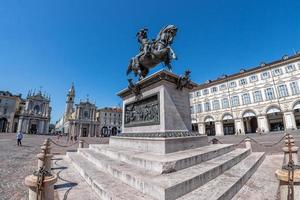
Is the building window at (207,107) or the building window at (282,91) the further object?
the building window at (207,107)

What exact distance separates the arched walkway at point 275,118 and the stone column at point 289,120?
1.34 metres

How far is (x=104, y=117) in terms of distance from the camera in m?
75.7

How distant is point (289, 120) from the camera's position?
2923 centimetres

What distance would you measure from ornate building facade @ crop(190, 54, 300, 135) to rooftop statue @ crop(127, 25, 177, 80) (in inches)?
1313

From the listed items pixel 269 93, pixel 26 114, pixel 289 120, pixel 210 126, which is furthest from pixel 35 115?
pixel 289 120

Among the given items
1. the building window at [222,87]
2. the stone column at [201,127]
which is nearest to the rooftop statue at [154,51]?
the building window at [222,87]

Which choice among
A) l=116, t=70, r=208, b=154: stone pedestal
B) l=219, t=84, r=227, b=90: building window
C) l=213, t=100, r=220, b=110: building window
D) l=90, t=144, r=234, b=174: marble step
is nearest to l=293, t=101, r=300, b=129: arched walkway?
l=219, t=84, r=227, b=90: building window

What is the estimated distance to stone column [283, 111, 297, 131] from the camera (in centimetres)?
2873

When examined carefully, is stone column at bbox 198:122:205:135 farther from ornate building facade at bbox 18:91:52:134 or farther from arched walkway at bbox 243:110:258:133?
ornate building facade at bbox 18:91:52:134

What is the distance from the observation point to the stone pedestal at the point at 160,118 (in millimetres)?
5570

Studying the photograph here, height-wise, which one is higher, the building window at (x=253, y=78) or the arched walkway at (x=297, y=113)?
the building window at (x=253, y=78)

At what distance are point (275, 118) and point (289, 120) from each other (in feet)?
13.2

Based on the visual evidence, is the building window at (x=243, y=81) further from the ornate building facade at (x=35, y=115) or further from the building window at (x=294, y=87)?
the ornate building facade at (x=35, y=115)

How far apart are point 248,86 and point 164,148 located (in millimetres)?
37389
